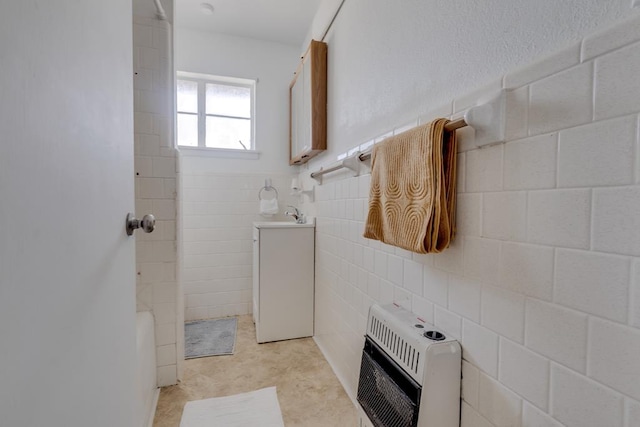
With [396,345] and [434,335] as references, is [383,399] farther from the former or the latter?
[434,335]

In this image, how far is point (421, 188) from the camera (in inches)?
34.5

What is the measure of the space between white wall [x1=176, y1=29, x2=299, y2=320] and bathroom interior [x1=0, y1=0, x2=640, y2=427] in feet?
3.08

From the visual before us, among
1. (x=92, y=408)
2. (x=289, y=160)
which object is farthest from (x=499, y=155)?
(x=289, y=160)

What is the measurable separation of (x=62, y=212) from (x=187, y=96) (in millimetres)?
2612

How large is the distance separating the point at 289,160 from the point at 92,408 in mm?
2466

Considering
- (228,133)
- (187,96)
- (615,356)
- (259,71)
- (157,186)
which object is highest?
(259,71)

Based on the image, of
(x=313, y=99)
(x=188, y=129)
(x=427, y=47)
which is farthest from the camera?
(x=188, y=129)

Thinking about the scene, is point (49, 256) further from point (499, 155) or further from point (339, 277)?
point (339, 277)

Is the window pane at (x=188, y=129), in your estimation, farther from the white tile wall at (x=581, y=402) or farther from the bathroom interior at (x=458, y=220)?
the white tile wall at (x=581, y=402)

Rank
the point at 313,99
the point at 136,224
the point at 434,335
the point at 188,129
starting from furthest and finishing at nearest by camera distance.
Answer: the point at 188,129 < the point at 313,99 < the point at 434,335 < the point at 136,224

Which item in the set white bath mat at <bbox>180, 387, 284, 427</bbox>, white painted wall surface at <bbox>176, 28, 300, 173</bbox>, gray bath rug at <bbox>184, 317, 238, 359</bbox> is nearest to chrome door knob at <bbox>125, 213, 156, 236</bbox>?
white bath mat at <bbox>180, 387, 284, 427</bbox>

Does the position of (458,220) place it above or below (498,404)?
above

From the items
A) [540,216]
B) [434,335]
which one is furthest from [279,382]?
[540,216]

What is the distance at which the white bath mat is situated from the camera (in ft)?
4.63
